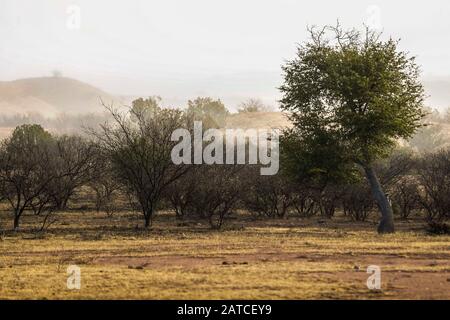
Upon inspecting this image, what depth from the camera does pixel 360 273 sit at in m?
13.3

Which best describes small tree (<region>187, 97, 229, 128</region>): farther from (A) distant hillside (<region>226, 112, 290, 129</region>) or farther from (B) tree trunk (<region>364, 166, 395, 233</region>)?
(B) tree trunk (<region>364, 166, 395, 233</region>)

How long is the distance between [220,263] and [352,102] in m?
13.1

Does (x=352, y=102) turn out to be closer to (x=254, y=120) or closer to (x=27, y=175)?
(x=27, y=175)

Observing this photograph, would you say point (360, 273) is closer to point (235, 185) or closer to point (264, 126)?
point (235, 185)

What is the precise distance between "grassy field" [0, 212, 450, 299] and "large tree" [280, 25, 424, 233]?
137 inches

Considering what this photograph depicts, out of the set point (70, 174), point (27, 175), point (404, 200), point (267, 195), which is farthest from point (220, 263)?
point (404, 200)

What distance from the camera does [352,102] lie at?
25750 millimetres

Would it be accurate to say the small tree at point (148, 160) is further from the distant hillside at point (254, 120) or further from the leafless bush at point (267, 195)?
the distant hillside at point (254, 120)

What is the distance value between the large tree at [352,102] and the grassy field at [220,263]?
3.48m

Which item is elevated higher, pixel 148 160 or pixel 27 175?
pixel 148 160

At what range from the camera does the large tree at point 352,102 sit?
2519cm

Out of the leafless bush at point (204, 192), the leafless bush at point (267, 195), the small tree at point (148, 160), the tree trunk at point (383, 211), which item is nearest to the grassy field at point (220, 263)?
the tree trunk at point (383, 211)
